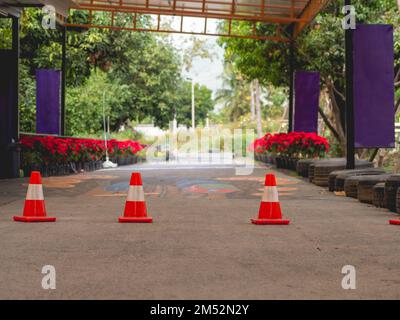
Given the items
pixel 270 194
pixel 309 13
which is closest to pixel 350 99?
pixel 270 194

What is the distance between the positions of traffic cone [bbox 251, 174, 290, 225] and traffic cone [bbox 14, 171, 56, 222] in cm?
297

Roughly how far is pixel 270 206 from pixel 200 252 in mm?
3257

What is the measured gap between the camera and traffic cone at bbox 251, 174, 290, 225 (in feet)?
39.8

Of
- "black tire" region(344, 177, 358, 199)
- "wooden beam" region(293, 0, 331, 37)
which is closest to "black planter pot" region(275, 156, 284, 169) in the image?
"wooden beam" region(293, 0, 331, 37)

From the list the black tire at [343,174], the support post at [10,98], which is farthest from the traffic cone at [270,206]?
the support post at [10,98]

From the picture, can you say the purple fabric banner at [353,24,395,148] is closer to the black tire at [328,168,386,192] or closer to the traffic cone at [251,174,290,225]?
the black tire at [328,168,386,192]

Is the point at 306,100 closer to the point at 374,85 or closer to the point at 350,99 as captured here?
the point at 350,99

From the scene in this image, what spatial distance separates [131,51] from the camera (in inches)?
1937

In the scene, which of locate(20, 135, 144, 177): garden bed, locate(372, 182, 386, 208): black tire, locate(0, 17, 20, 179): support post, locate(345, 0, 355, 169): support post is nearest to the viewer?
locate(372, 182, 386, 208): black tire

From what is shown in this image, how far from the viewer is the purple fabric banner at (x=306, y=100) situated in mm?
31484

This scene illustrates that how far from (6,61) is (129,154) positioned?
2034cm

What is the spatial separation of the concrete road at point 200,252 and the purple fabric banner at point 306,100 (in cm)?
1567

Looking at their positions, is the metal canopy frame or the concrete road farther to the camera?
the metal canopy frame
